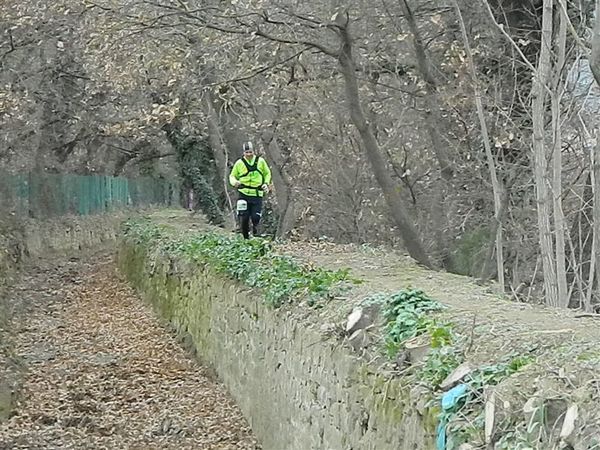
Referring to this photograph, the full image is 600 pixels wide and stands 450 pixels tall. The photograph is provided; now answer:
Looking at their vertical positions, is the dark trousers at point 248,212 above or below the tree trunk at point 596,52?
below

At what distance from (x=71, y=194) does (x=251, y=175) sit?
18.3m

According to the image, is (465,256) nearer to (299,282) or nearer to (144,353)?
(144,353)

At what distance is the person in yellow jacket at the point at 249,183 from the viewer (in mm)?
15242

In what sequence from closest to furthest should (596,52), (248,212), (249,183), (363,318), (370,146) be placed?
(596,52) < (363,318) < (370,146) < (249,183) < (248,212)

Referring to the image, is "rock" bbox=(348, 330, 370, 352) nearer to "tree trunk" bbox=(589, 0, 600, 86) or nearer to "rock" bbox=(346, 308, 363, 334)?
"rock" bbox=(346, 308, 363, 334)

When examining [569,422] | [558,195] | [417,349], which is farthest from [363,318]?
[569,422]

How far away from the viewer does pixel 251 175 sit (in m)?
15.3

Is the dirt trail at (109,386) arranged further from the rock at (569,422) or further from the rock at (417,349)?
the rock at (569,422)

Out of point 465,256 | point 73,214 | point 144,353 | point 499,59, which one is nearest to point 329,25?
point 499,59

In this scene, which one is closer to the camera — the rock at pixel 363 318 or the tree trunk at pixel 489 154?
the rock at pixel 363 318

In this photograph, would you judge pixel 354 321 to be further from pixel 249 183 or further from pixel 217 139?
pixel 217 139

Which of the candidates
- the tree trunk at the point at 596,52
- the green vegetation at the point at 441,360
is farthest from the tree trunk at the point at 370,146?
the tree trunk at the point at 596,52

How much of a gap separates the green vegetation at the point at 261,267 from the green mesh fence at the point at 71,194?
10415mm

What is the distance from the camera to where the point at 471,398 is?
491 cm
